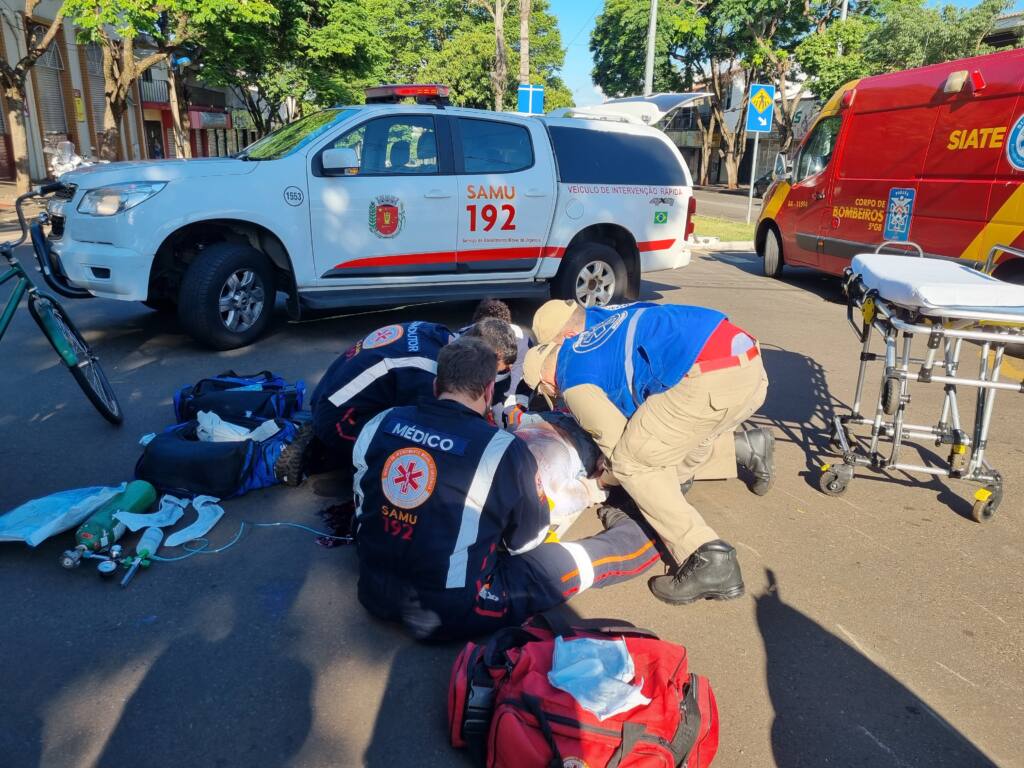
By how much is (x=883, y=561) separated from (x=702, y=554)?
110 centimetres

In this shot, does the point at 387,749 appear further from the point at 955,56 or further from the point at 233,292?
the point at 955,56

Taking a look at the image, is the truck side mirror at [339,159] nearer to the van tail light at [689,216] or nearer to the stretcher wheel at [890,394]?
the van tail light at [689,216]

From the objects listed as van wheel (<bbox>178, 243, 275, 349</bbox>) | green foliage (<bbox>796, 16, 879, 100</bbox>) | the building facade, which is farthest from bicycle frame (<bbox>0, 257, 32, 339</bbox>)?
green foliage (<bbox>796, 16, 879, 100</bbox>)

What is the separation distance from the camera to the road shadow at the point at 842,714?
2.47m

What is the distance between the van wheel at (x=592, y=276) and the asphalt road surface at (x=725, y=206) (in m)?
15.4

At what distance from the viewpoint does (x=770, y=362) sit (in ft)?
23.3

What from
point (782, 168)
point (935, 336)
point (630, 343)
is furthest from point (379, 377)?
point (782, 168)

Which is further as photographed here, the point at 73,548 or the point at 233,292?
the point at 233,292

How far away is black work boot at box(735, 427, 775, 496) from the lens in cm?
432

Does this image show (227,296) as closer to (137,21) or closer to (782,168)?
(782,168)

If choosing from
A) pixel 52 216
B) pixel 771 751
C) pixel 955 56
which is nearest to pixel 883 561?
pixel 771 751

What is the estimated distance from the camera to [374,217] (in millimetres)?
6758

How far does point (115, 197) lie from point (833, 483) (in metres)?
5.46

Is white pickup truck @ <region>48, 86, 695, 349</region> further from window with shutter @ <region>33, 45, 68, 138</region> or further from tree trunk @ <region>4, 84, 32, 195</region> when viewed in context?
window with shutter @ <region>33, 45, 68, 138</region>
